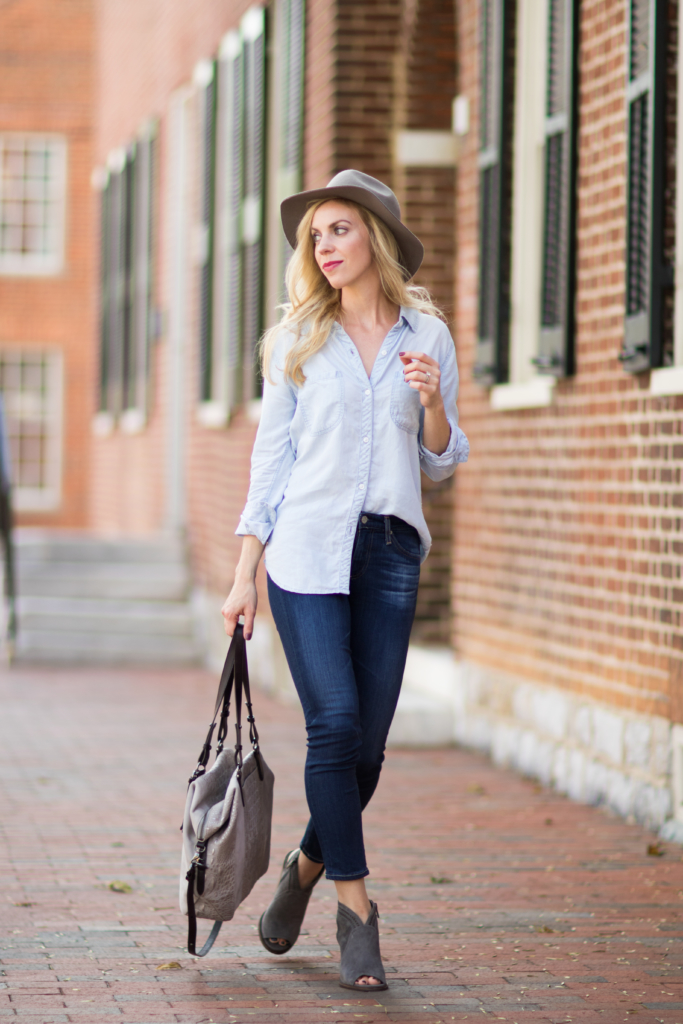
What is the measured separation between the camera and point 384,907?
206 inches

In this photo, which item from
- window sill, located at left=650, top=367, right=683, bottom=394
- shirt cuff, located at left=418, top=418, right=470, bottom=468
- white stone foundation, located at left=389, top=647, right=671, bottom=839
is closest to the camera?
shirt cuff, located at left=418, top=418, right=470, bottom=468

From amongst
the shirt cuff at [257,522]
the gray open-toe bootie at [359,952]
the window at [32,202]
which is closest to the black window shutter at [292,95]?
the shirt cuff at [257,522]

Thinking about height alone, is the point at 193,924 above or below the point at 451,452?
below

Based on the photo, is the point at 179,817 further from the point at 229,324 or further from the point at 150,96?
the point at 150,96

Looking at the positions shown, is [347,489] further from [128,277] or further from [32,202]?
[32,202]

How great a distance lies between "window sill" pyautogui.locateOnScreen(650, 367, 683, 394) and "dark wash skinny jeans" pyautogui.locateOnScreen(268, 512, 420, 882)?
2081 millimetres

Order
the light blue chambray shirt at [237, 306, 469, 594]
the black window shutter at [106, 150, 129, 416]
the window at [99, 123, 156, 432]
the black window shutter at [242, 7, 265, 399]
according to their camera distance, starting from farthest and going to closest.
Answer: the black window shutter at [106, 150, 129, 416] < the window at [99, 123, 156, 432] < the black window shutter at [242, 7, 265, 399] < the light blue chambray shirt at [237, 306, 469, 594]

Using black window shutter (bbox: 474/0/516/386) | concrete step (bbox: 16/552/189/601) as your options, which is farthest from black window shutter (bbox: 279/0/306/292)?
concrete step (bbox: 16/552/189/601)

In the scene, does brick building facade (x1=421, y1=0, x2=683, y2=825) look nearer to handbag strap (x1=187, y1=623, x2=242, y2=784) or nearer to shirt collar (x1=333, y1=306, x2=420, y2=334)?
shirt collar (x1=333, y1=306, x2=420, y2=334)

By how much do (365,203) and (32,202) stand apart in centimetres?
2235

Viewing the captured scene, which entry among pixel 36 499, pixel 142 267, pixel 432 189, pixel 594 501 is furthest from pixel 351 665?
pixel 36 499

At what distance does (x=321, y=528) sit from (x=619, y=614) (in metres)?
2.86

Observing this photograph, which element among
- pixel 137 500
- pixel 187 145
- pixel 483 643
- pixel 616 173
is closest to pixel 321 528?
pixel 616 173

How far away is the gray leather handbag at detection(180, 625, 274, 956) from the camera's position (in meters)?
4.22
